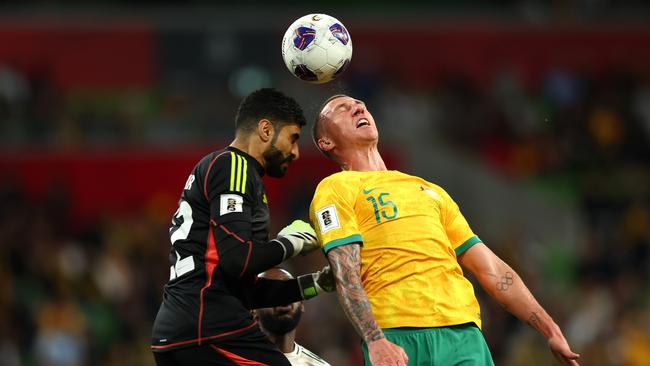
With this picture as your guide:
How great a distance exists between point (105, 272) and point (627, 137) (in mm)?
8037

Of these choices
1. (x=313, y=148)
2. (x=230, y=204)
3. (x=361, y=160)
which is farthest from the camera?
(x=313, y=148)

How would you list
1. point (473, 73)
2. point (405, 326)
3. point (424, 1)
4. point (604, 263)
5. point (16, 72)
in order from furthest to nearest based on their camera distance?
point (424, 1)
point (473, 73)
point (16, 72)
point (604, 263)
point (405, 326)

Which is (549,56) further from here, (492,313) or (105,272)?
(105,272)

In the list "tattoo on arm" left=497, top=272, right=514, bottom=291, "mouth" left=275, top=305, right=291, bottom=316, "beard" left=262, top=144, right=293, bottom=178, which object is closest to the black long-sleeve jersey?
"beard" left=262, top=144, right=293, bottom=178

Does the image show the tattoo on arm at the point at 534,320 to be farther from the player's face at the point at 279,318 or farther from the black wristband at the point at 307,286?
the player's face at the point at 279,318

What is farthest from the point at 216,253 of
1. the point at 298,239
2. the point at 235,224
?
the point at 298,239

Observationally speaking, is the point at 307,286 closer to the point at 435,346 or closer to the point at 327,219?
the point at 327,219

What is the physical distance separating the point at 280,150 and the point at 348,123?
0.45m

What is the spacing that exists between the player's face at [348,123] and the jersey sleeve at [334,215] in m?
0.35

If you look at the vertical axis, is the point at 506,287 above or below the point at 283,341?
above

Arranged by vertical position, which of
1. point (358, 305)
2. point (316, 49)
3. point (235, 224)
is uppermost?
point (316, 49)

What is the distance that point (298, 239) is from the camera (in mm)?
5496

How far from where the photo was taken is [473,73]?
18016 mm

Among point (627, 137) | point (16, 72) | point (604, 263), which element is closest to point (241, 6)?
point (16, 72)
